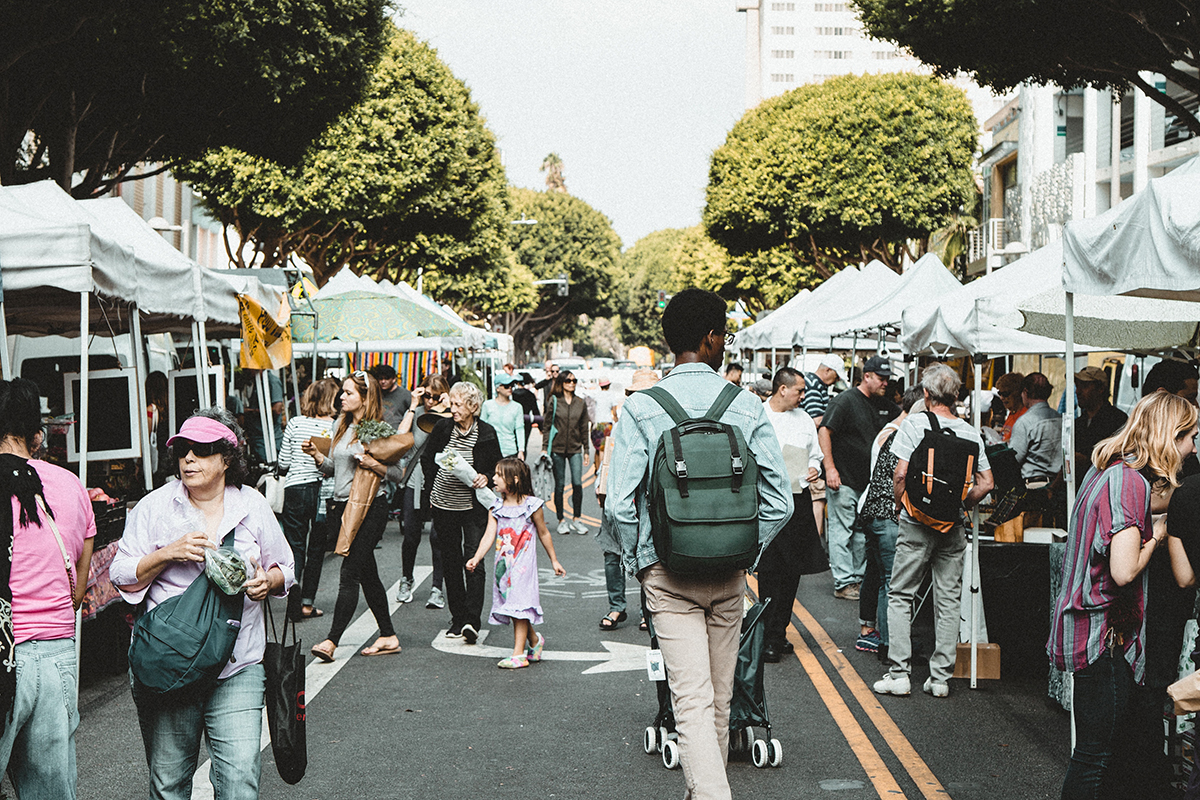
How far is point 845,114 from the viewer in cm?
4028

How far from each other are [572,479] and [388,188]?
16.9 m

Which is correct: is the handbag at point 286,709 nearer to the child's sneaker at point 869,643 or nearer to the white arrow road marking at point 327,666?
the white arrow road marking at point 327,666

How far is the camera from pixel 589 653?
26.1 feet

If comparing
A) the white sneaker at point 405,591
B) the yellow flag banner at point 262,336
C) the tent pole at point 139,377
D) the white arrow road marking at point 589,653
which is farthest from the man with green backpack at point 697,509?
the yellow flag banner at point 262,336

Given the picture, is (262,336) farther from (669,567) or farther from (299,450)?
(669,567)

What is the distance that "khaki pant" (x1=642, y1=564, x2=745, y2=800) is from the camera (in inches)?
154

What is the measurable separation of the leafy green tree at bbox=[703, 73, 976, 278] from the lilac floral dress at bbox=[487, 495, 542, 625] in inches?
1311

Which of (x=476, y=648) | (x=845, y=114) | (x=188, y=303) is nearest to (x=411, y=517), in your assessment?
(x=476, y=648)

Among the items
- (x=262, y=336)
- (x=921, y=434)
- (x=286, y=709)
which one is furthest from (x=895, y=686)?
(x=262, y=336)

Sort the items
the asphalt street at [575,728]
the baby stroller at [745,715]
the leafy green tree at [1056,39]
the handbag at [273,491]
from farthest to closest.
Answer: the leafy green tree at [1056,39] < the handbag at [273,491] < the baby stroller at [745,715] < the asphalt street at [575,728]

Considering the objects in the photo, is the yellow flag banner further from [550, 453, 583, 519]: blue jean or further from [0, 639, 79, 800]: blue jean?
[0, 639, 79, 800]: blue jean

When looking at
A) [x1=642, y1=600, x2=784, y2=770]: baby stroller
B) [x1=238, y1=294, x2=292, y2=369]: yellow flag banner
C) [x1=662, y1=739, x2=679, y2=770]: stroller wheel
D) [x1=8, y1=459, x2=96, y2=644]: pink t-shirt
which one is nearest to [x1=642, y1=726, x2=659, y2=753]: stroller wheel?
[x1=642, y1=600, x2=784, y2=770]: baby stroller

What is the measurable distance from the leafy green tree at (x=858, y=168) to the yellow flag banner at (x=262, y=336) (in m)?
30.2

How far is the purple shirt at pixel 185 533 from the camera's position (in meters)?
3.73
